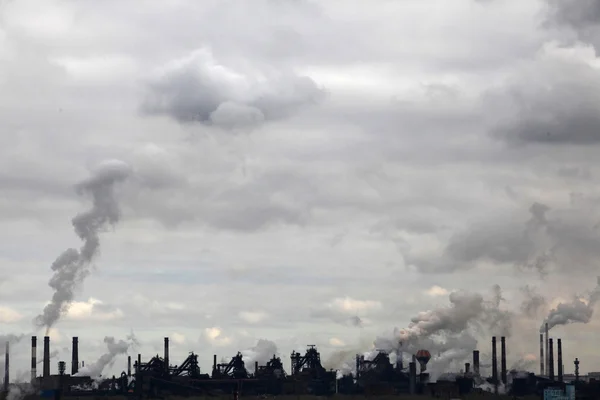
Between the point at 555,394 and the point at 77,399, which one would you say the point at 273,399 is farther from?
the point at 555,394

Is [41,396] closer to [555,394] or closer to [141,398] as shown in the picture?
[141,398]

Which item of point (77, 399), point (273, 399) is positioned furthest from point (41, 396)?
point (273, 399)

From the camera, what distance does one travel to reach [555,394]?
183500mm

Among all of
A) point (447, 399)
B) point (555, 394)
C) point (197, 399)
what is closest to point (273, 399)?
point (197, 399)

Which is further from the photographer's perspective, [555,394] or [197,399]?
[197,399]

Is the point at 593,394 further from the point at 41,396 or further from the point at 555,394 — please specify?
the point at 41,396

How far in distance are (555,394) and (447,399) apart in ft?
78.3

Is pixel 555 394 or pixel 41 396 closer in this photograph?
pixel 555 394

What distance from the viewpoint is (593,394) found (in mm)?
196875

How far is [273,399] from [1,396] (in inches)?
2075

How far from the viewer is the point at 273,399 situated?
197 meters

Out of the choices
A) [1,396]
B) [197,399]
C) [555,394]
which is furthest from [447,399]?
[1,396]

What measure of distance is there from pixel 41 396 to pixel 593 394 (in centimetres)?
10535

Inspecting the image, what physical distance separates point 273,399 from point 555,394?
52.5 metres
